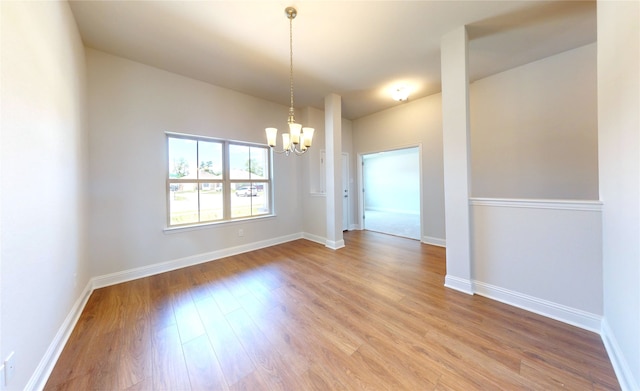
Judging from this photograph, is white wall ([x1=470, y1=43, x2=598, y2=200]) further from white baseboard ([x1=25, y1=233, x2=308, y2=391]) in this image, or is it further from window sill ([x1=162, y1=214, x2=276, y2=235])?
window sill ([x1=162, y1=214, x2=276, y2=235])

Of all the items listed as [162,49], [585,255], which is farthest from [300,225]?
[585,255]

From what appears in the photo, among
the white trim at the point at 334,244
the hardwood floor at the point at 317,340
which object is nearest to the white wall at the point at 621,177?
the hardwood floor at the point at 317,340

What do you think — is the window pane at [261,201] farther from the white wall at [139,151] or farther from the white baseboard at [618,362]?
the white baseboard at [618,362]

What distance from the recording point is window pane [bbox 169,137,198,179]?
3211 millimetres

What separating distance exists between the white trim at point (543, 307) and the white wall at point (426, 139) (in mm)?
1923

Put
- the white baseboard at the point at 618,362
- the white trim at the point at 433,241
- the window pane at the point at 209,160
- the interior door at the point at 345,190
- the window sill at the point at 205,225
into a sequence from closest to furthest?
the white baseboard at the point at 618,362, the window sill at the point at 205,225, the window pane at the point at 209,160, the white trim at the point at 433,241, the interior door at the point at 345,190

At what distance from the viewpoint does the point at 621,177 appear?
1379 millimetres

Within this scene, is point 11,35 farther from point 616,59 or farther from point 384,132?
point 384,132

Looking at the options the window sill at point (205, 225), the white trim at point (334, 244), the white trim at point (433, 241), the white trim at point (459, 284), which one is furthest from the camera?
the white trim at point (433, 241)

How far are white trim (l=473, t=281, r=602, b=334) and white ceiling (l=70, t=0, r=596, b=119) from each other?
2.83 meters

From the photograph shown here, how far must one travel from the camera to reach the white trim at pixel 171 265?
2616 mm

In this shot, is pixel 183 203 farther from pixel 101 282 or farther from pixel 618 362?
pixel 618 362

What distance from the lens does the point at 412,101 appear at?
439 centimetres

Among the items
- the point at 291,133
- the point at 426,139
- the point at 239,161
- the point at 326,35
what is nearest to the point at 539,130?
the point at 426,139
